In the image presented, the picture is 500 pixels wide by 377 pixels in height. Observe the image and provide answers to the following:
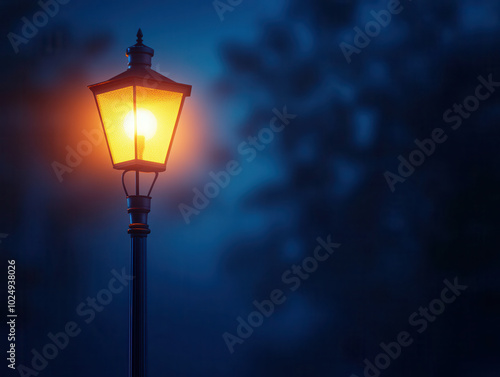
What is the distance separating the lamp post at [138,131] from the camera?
318 cm

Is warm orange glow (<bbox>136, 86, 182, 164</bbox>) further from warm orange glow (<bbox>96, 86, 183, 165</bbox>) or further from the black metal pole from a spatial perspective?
the black metal pole

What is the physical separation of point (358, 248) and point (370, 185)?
0.65 meters

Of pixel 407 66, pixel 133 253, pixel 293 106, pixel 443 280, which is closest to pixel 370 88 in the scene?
pixel 407 66

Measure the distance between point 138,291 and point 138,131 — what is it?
0.88 metres

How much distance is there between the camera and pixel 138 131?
3.18 meters

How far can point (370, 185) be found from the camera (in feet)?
19.2

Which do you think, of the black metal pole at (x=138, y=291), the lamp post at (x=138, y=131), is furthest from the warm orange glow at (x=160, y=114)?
the black metal pole at (x=138, y=291)

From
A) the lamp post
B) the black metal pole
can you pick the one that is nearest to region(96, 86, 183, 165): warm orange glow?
the lamp post

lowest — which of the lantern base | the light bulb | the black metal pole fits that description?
the black metal pole

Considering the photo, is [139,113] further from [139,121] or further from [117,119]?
[117,119]

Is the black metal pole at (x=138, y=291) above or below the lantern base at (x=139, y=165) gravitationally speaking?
below

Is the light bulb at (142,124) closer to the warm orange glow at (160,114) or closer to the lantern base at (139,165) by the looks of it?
the warm orange glow at (160,114)

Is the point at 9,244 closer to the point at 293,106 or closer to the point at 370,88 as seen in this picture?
the point at 293,106

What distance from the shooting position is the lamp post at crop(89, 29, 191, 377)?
318 cm
